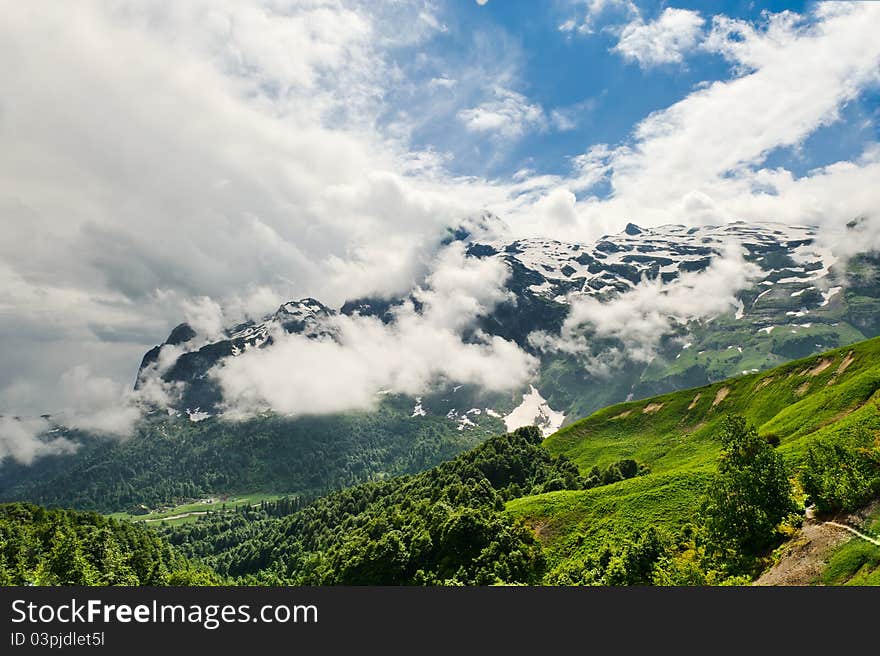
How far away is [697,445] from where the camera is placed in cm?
16200

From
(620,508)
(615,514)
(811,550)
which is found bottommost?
(811,550)

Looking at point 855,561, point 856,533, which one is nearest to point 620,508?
point 856,533

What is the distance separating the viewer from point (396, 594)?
3142 centimetres

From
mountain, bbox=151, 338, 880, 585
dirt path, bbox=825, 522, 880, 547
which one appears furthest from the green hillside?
dirt path, bbox=825, 522, 880, 547

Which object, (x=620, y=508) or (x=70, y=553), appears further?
(x=70, y=553)

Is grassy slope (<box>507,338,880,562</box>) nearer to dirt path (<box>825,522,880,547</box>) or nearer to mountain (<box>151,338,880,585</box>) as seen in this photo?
mountain (<box>151,338,880,585</box>)

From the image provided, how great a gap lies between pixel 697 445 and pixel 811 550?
121m

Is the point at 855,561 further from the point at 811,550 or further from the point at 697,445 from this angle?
the point at 697,445

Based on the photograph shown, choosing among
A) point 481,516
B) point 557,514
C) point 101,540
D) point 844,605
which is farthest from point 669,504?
point 101,540

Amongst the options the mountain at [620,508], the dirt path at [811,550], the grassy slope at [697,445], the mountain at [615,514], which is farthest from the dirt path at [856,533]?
the grassy slope at [697,445]

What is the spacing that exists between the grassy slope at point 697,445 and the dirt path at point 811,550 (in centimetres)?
3436

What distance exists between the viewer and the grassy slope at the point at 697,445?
93000 mm

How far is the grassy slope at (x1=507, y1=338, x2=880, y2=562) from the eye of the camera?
93.0 metres

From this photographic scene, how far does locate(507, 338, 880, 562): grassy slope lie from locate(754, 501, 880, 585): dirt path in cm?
3436
